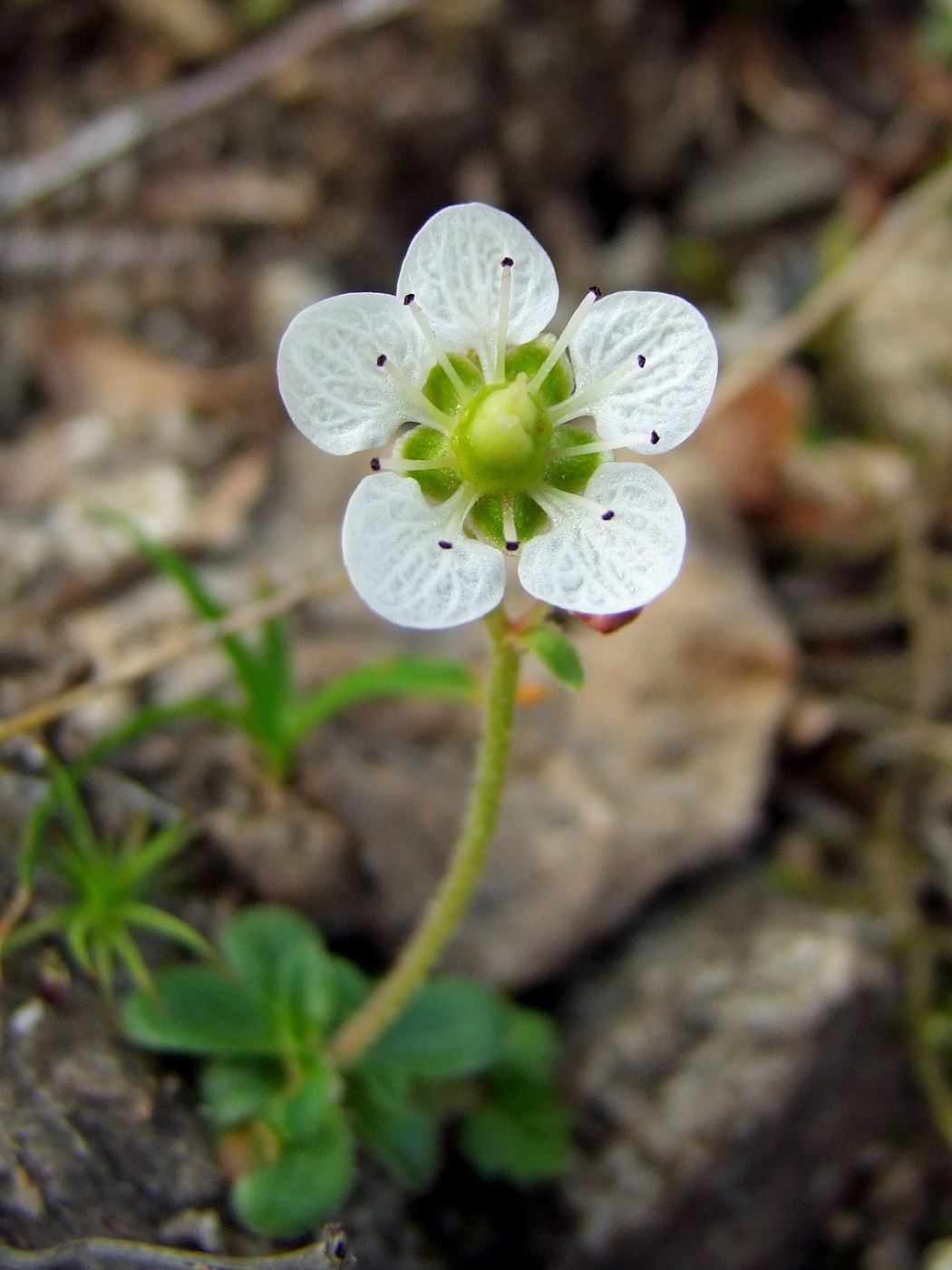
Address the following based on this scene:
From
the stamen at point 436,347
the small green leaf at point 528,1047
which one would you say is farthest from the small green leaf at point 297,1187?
the stamen at point 436,347

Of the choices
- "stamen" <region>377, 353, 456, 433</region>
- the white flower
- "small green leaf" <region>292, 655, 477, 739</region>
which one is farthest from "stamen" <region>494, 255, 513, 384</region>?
"small green leaf" <region>292, 655, 477, 739</region>

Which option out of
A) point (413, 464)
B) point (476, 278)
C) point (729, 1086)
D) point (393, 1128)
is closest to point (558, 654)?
point (413, 464)

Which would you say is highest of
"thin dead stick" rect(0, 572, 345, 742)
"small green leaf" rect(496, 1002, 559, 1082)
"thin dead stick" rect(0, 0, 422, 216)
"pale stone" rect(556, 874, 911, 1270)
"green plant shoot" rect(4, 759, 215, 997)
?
"thin dead stick" rect(0, 0, 422, 216)

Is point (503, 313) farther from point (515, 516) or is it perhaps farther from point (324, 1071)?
point (324, 1071)

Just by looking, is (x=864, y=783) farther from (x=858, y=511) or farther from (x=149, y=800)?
(x=149, y=800)

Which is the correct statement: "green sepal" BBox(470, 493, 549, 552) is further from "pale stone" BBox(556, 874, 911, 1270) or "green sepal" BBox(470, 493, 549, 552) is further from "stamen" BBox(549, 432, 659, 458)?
"pale stone" BBox(556, 874, 911, 1270)

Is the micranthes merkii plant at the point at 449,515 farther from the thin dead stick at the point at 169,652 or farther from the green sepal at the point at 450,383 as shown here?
the thin dead stick at the point at 169,652
